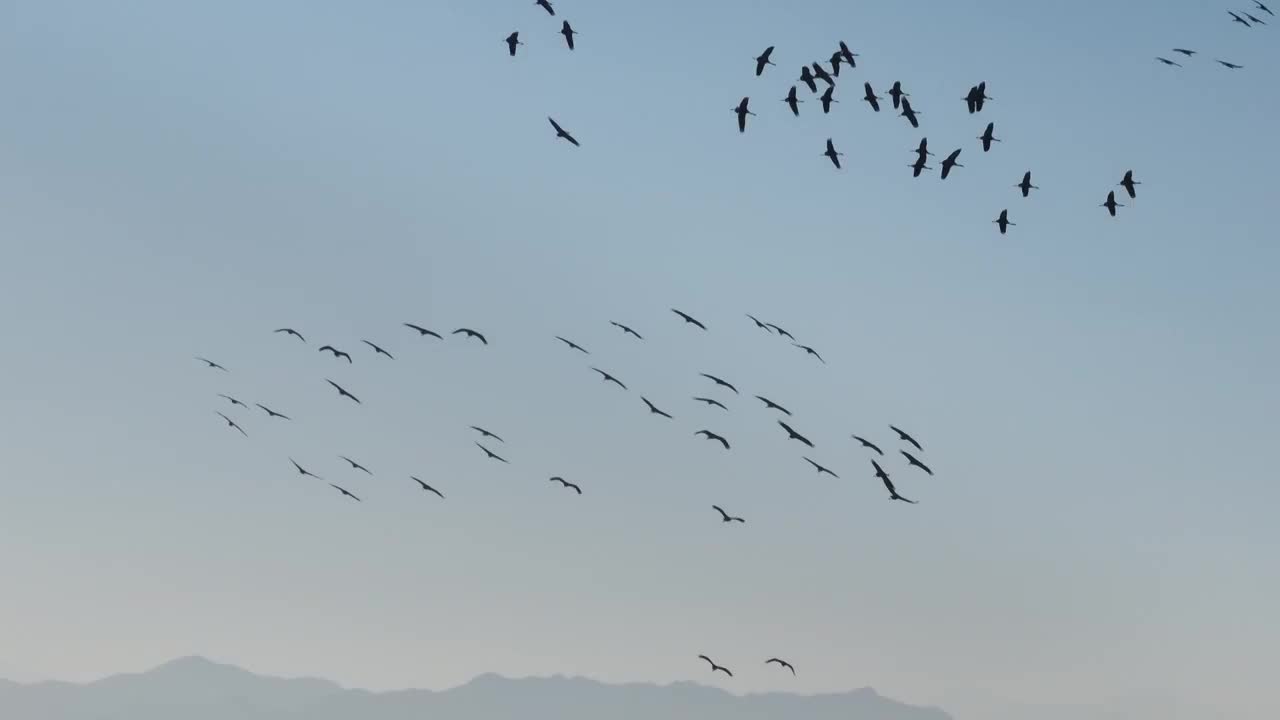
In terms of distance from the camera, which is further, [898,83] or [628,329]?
[628,329]

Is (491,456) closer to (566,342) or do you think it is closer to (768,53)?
(566,342)

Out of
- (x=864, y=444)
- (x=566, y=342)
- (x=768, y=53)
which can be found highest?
(x=768, y=53)

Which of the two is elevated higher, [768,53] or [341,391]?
[768,53]

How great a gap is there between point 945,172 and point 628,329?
81.7 ft

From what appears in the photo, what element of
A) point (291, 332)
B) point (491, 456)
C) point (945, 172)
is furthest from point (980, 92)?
point (291, 332)

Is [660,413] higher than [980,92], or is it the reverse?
[980,92]

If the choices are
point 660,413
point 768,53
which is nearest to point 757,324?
point 660,413

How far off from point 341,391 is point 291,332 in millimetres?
7161

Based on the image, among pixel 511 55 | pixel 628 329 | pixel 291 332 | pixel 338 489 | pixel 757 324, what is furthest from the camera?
pixel 338 489

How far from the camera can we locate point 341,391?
4764 inches

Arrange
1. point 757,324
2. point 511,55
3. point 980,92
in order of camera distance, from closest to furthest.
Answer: point 511,55 < point 980,92 < point 757,324

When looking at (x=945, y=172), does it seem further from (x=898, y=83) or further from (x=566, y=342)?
(x=566, y=342)

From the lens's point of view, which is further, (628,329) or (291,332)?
(291,332)

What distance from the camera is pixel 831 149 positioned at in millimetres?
101000
